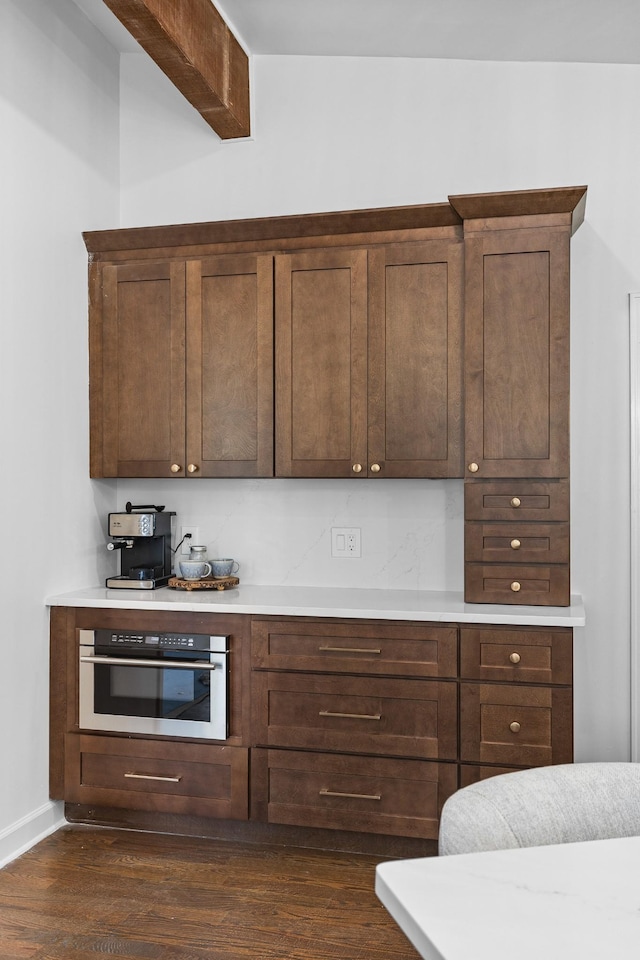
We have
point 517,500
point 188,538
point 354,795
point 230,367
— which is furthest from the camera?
point 188,538

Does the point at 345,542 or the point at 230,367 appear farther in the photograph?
the point at 345,542

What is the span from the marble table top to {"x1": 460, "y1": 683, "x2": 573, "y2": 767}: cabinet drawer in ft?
5.55

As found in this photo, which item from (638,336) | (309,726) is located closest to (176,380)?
(309,726)

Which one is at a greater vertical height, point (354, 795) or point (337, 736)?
point (337, 736)

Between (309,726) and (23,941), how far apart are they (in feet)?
3.58

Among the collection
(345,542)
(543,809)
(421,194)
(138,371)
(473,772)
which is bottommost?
(473,772)

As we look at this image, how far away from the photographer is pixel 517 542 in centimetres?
300

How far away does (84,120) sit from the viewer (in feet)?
11.4

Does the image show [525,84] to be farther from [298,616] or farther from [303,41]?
[298,616]

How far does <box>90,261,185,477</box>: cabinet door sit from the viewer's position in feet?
11.2

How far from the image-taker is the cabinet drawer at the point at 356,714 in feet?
9.31

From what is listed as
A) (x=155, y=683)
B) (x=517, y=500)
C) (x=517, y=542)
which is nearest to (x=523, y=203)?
(x=517, y=500)

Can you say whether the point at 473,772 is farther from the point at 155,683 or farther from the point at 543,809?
the point at 543,809

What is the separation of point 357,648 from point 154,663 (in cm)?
77
